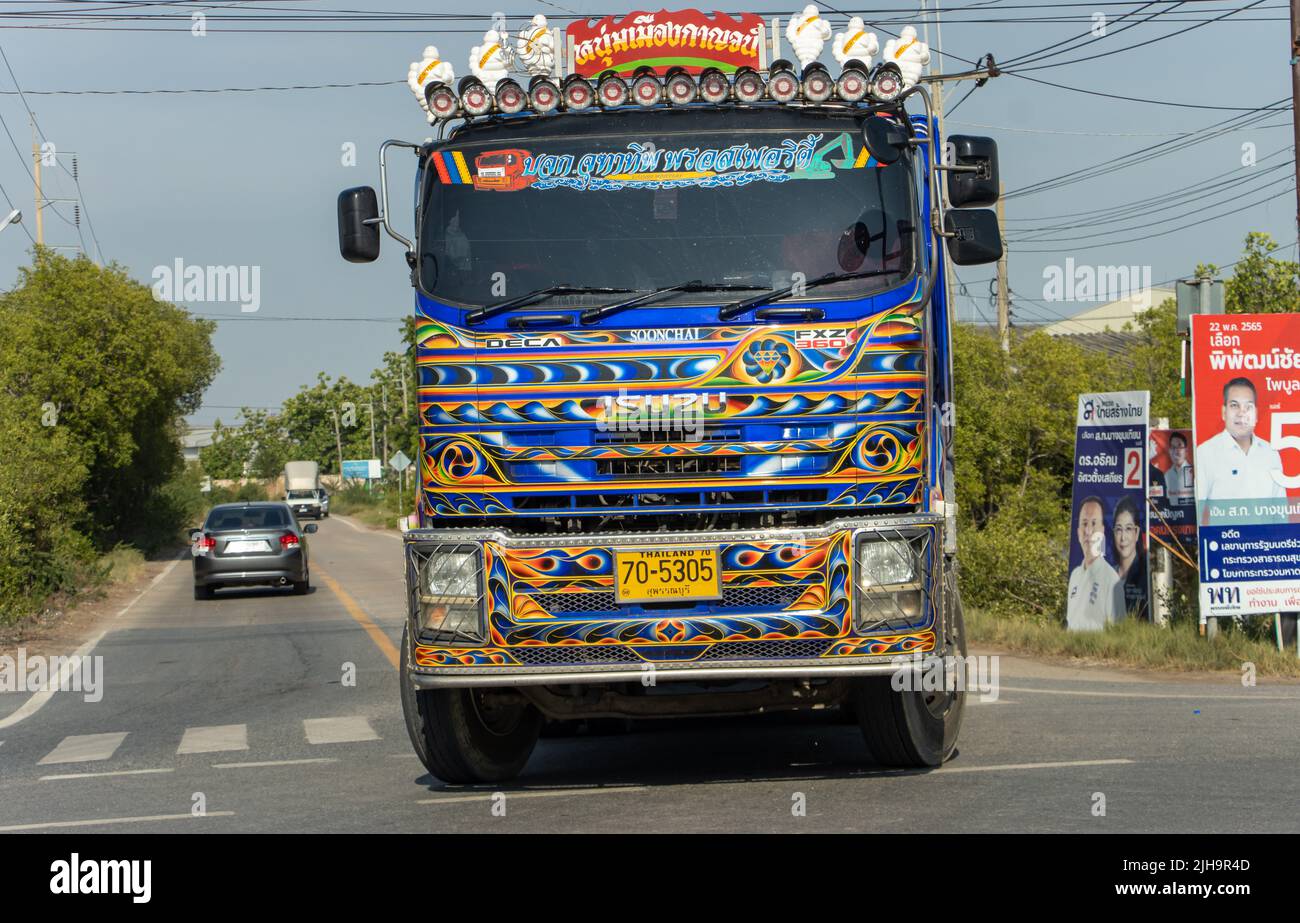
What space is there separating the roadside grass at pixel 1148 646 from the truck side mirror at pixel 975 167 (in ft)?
21.9

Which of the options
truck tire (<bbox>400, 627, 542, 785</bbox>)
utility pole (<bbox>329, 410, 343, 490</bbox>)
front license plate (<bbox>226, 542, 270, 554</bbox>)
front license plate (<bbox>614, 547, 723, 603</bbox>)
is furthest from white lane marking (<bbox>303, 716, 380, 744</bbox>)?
utility pole (<bbox>329, 410, 343, 490</bbox>)

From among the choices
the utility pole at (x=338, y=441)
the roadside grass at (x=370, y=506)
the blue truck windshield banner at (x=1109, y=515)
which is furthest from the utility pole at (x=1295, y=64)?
the utility pole at (x=338, y=441)

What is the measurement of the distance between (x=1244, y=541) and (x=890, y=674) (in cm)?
755

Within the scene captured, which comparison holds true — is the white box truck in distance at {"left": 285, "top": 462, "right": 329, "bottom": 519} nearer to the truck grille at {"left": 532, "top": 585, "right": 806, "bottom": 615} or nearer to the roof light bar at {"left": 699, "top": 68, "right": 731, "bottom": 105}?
the roof light bar at {"left": 699, "top": 68, "right": 731, "bottom": 105}

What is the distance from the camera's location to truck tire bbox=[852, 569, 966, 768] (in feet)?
25.4

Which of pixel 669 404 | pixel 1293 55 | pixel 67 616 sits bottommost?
pixel 67 616

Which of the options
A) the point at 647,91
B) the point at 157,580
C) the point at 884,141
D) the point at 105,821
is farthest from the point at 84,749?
the point at 157,580

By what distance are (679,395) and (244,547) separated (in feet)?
67.7

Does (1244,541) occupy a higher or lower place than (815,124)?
lower

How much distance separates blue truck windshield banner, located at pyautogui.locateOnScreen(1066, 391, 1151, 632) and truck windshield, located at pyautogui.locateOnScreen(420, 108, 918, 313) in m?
8.07

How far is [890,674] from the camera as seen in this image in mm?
7066

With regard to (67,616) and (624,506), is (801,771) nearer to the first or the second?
(624,506)

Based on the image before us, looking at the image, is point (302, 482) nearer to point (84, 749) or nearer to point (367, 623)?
point (367, 623)
